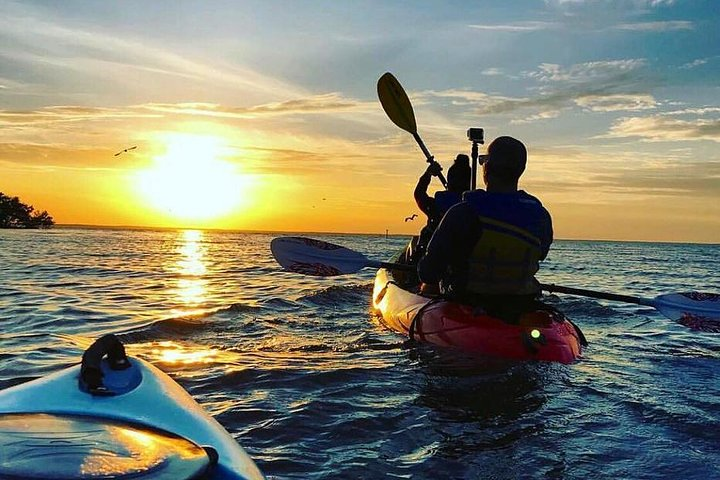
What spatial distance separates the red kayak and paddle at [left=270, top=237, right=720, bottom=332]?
81cm

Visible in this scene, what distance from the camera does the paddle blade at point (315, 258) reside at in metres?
7.43

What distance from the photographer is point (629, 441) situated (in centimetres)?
379

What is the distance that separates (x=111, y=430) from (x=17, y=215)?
2627 inches

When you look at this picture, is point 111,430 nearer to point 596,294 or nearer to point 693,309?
point 596,294

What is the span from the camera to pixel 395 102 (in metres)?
10.0

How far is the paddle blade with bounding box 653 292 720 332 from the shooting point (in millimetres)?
6105

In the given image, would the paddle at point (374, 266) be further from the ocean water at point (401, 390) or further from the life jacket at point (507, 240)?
the life jacket at point (507, 240)

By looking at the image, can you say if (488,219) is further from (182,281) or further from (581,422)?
(182,281)

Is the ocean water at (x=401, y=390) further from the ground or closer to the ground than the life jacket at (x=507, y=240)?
closer to the ground

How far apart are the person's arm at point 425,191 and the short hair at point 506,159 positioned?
2.60 m

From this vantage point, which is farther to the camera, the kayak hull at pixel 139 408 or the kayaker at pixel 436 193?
the kayaker at pixel 436 193

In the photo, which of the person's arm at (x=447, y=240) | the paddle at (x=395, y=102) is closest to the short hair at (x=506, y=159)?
the person's arm at (x=447, y=240)

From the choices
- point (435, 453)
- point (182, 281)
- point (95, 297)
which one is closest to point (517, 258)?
point (435, 453)

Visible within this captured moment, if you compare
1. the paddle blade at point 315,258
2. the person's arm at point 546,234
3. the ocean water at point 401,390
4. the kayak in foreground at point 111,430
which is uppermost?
the person's arm at point 546,234
